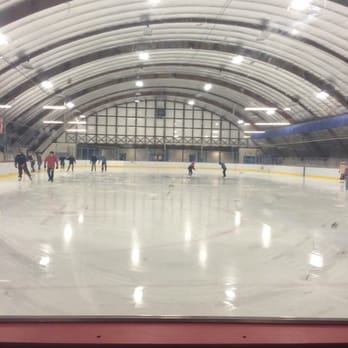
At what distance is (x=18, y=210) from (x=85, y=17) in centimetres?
1076

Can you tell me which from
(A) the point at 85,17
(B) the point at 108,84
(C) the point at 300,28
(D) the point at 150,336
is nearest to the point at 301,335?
(D) the point at 150,336

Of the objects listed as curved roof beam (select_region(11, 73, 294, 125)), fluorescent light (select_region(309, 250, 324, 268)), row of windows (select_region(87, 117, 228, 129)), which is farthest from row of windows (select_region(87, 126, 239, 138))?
fluorescent light (select_region(309, 250, 324, 268))

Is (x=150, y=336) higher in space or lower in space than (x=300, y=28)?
lower

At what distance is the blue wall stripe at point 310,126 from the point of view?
87.3 ft

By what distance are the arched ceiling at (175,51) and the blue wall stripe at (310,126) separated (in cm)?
101

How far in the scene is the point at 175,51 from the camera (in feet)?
81.5

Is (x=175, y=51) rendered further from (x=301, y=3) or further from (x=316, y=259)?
(x=316, y=259)

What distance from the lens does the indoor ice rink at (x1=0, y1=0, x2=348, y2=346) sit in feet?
10.6

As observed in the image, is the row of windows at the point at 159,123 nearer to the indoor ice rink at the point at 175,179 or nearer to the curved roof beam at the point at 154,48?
the indoor ice rink at the point at 175,179

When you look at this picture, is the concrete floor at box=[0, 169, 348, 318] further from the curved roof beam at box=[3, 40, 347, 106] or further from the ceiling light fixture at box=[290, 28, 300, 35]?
the curved roof beam at box=[3, 40, 347, 106]

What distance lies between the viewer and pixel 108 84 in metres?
33.2

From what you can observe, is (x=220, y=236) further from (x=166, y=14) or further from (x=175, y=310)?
(x=166, y=14)

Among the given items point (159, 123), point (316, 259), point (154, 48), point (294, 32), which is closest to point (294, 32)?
point (294, 32)

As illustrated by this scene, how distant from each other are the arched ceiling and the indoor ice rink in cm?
11
